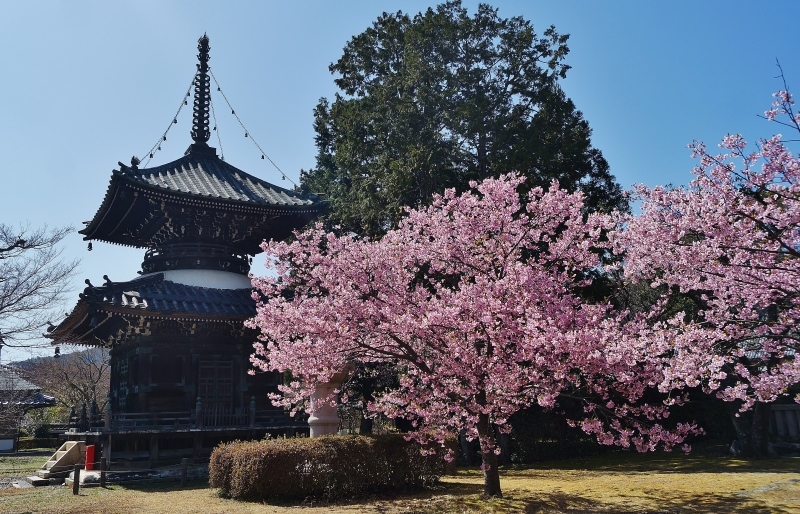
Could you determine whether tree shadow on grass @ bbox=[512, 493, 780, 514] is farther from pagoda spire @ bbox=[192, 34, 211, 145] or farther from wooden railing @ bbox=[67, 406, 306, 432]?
pagoda spire @ bbox=[192, 34, 211, 145]

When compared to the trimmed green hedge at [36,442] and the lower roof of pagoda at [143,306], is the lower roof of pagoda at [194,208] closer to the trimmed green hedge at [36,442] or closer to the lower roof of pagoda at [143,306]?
the lower roof of pagoda at [143,306]

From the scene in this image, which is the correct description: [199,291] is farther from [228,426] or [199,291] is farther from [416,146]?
[416,146]

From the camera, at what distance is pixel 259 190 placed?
68.6 ft

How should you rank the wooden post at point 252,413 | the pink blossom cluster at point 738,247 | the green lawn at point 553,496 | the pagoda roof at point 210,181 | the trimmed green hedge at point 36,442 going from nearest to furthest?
the pink blossom cluster at point 738,247 → the green lawn at point 553,496 → the wooden post at point 252,413 → the pagoda roof at point 210,181 → the trimmed green hedge at point 36,442

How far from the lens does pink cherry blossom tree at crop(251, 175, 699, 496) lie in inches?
381

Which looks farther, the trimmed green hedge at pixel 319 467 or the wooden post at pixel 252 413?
the wooden post at pixel 252 413

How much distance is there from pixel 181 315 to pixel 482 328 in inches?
405

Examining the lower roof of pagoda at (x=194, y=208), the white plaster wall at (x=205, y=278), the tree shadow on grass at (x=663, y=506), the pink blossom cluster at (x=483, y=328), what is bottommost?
the tree shadow on grass at (x=663, y=506)

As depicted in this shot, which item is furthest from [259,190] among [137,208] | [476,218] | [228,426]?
[476,218]

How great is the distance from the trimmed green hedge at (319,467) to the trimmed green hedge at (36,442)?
27.7 metres

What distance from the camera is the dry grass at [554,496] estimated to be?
10.5 metres

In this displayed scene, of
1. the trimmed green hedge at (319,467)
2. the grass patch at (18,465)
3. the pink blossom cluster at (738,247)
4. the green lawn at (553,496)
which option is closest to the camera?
the pink blossom cluster at (738,247)

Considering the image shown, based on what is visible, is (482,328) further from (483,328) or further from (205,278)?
(205,278)

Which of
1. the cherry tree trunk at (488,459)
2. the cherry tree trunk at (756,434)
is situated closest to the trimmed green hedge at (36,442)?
the cherry tree trunk at (488,459)
